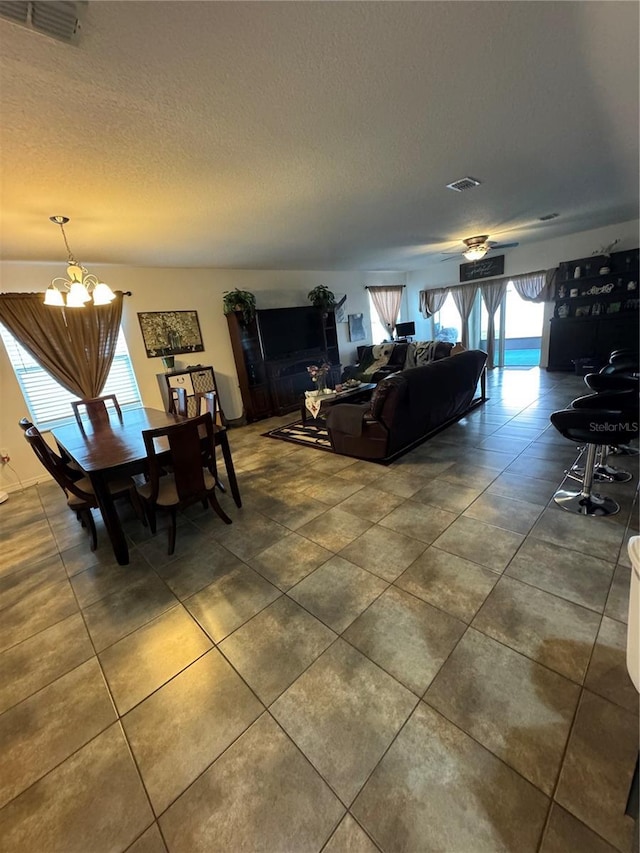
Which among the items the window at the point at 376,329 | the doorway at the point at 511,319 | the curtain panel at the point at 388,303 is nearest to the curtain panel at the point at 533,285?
the doorway at the point at 511,319

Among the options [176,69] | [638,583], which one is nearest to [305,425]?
[176,69]

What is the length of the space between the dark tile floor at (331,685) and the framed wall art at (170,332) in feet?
10.3

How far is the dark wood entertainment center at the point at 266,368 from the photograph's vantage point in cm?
566

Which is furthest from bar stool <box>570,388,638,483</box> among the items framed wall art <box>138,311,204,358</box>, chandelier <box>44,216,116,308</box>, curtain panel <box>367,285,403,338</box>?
curtain panel <box>367,285,403,338</box>

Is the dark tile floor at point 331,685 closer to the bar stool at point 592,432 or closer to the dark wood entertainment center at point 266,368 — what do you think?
the bar stool at point 592,432

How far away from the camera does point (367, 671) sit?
1.47 meters

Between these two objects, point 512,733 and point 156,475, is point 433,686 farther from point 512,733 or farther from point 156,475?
point 156,475

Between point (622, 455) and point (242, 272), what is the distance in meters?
5.90

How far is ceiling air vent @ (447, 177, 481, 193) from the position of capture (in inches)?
116

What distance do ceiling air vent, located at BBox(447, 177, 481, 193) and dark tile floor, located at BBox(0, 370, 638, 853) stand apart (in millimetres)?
2802

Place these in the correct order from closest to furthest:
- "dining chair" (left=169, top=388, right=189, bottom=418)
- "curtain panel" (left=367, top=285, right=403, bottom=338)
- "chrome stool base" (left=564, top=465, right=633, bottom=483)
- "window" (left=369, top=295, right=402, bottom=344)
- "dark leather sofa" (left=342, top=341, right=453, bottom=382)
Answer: "chrome stool base" (left=564, top=465, right=633, bottom=483) → "dining chair" (left=169, top=388, right=189, bottom=418) → "dark leather sofa" (left=342, top=341, right=453, bottom=382) → "curtain panel" (left=367, top=285, right=403, bottom=338) → "window" (left=369, top=295, right=402, bottom=344)

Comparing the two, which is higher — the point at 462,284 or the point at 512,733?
the point at 462,284

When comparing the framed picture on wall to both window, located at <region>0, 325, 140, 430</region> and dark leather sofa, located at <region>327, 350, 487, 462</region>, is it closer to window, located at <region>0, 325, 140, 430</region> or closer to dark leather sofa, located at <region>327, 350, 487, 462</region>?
dark leather sofa, located at <region>327, 350, 487, 462</region>

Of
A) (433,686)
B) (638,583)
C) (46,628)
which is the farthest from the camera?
(46,628)
